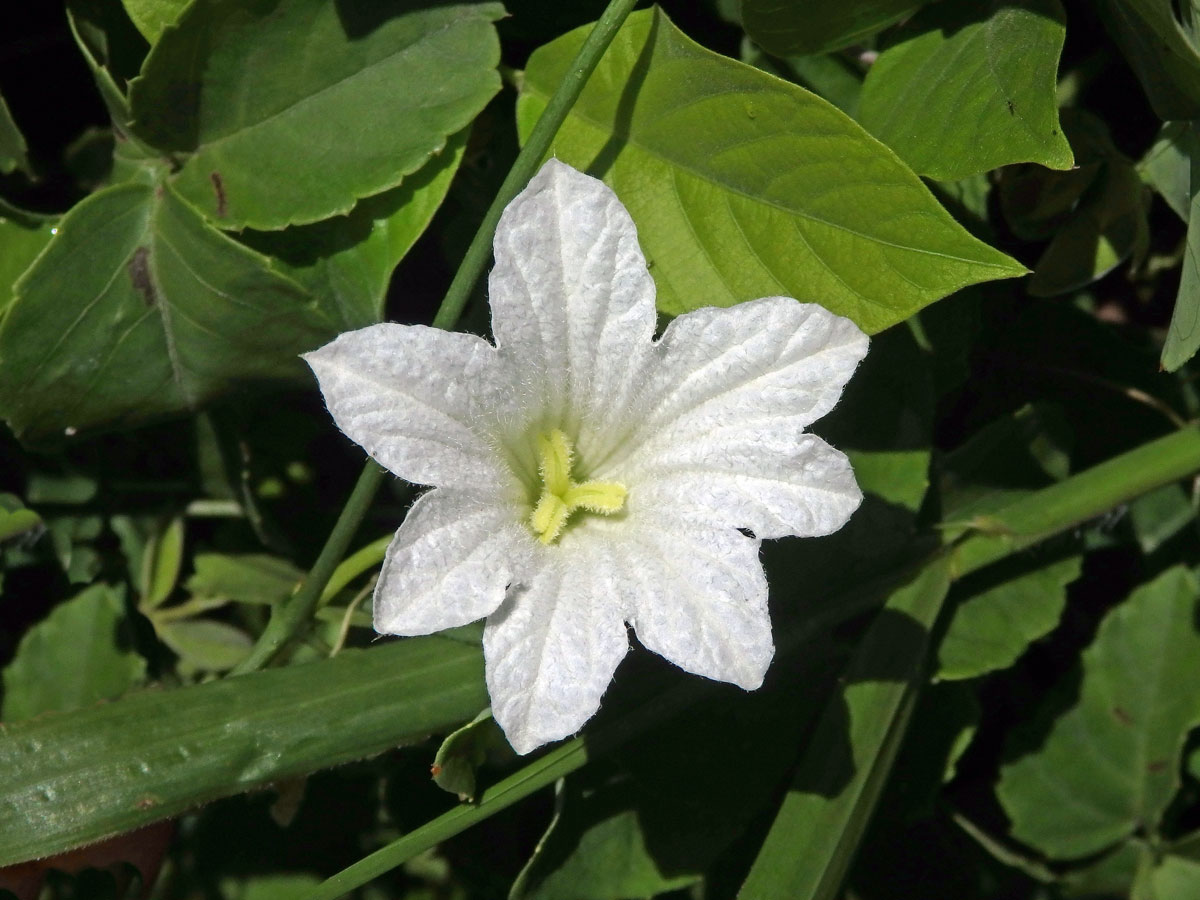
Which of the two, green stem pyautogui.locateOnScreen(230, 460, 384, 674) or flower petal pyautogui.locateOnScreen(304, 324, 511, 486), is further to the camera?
green stem pyautogui.locateOnScreen(230, 460, 384, 674)

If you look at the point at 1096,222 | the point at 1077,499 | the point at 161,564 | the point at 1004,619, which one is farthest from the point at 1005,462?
the point at 161,564

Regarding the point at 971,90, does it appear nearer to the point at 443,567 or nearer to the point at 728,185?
the point at 728,185

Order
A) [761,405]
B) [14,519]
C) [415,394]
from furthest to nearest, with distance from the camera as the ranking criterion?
[14,519] < [761,405] < [415,394]

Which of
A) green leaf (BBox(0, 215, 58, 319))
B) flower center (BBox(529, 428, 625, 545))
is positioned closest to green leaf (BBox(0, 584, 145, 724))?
green leaf (BBox(0, 215, 58, 319))

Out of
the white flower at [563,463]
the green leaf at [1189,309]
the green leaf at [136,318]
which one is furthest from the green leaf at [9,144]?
the green leaf at [1189,309]

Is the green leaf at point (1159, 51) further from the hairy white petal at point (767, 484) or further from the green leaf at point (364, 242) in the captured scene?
the green leaf at point (364, 242)

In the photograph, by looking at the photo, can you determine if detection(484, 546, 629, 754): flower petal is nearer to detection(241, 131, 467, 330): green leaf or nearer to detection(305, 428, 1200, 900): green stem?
detection(305, 428, 1200, 900): green stem
